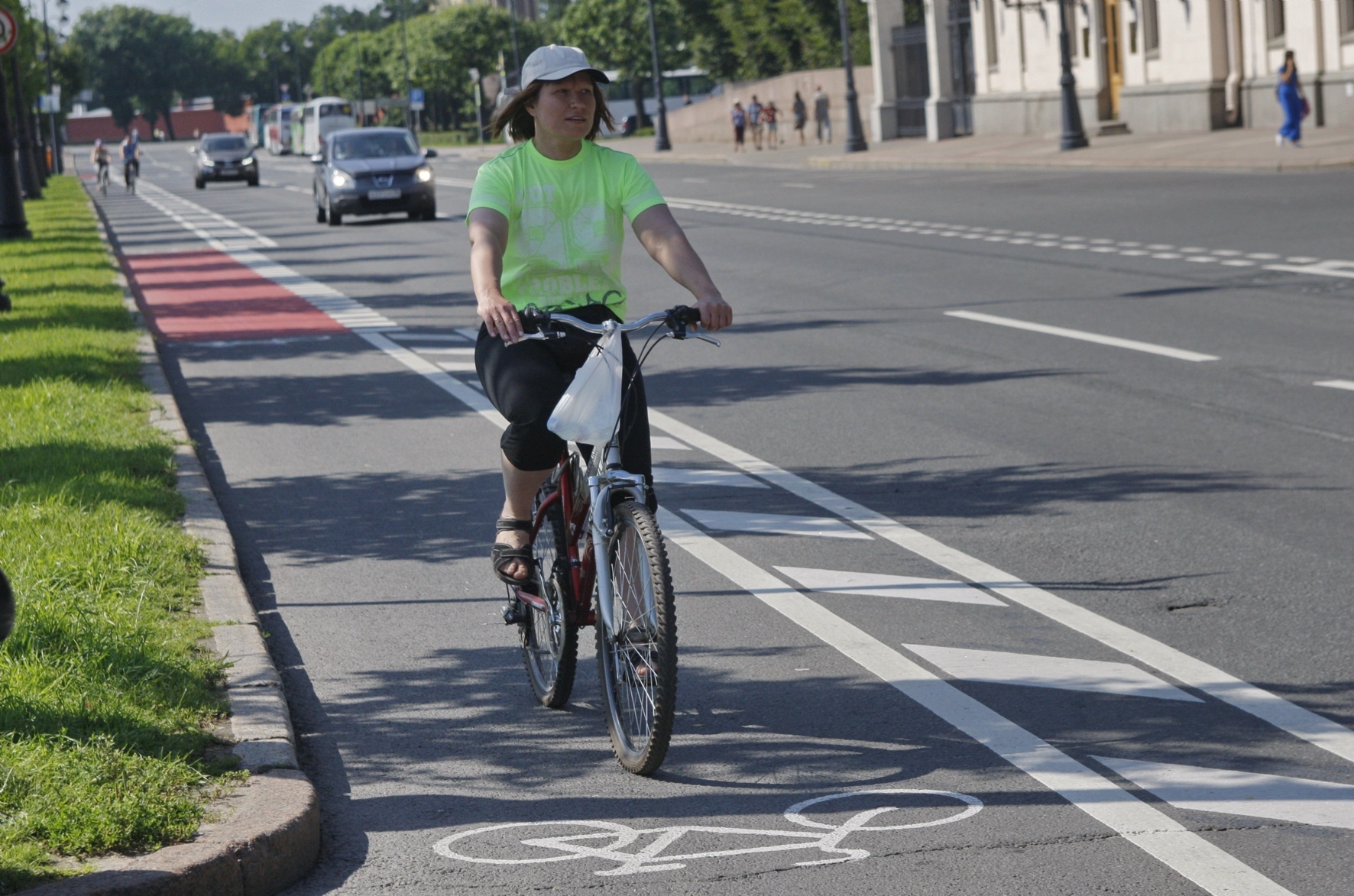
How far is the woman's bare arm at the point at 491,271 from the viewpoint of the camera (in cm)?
462

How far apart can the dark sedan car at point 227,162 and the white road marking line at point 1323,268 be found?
47.5 metres

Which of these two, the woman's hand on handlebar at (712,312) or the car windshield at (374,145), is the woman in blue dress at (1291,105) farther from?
the woman's hand on handlebar at (712,312)

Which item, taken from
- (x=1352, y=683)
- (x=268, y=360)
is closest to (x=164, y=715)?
(x=1352, y=683)

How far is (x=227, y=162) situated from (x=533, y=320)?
58.1m

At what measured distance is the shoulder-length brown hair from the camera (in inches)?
200

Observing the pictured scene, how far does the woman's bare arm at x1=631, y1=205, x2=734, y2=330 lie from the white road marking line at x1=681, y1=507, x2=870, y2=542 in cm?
253

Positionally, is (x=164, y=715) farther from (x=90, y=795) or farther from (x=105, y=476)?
(x=105, y=476)

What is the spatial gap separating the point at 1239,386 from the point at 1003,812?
684cm

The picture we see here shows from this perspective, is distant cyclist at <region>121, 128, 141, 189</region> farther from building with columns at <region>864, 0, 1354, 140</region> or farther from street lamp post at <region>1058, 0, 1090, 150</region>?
street lamp post at <region>1058, 0, 1090, 150</region>

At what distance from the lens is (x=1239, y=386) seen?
10.6 m

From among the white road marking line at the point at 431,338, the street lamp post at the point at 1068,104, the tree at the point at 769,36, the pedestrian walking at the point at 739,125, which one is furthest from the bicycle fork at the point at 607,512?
the tree at the point at 769,36

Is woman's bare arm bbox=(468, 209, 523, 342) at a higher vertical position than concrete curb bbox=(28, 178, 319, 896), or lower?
higher

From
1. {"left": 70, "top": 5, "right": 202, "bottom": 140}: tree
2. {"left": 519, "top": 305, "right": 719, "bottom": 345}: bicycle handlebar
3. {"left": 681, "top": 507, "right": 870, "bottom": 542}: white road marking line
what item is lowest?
{"left": 681, "top": 507, "right": 870, "bottom": 542}: white road marking line

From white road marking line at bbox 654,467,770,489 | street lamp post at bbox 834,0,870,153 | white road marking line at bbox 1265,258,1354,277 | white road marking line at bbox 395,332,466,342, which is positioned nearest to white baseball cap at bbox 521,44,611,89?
white road marking line at bbox 654,467,770,489
